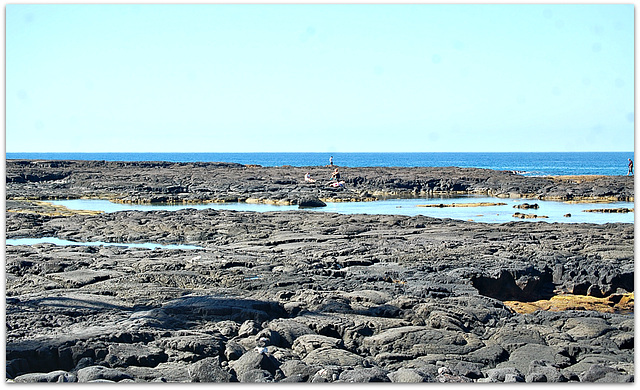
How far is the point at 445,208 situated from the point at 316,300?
21812 millimetres

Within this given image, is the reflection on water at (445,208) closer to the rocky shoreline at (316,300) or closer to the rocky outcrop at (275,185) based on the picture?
the rocky outcrop at (275,185)

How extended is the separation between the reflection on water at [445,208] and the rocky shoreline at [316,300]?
5.88m

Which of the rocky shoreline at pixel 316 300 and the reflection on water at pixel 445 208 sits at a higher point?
the rocky shoreline at pixel 316 300

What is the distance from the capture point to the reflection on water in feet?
87.0

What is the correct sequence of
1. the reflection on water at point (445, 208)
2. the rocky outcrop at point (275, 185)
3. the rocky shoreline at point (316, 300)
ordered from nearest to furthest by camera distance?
the rocky shoreline at point (316, 300)
the reflection on water at point (445, 208)
the rocky outcrop at point (275, 185)

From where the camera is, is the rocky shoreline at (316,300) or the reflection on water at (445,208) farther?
the reflection on water at (445,208)

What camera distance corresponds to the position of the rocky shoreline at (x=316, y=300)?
7930 mm

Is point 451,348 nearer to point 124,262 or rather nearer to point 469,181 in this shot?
point 124,262

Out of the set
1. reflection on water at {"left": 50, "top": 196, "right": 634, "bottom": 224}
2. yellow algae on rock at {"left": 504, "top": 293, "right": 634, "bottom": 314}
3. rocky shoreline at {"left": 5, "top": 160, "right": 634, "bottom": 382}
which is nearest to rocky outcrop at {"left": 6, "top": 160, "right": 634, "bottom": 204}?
reflection on water at {"left": 50, "top": 196, "right": 634, "bottom": 224}

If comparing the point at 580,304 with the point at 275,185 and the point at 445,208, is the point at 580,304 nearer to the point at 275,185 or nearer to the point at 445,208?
the point at 445,208

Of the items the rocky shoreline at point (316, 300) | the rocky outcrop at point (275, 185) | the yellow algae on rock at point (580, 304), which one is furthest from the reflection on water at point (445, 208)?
the yellow algae on rock at point (580, 304)

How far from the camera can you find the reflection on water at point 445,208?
87.0ft

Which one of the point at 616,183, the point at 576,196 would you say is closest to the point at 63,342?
the point at 576,196

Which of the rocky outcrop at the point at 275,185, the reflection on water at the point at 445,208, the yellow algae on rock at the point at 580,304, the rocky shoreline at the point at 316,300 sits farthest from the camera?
the rocky outcrop at the point at 275,185
